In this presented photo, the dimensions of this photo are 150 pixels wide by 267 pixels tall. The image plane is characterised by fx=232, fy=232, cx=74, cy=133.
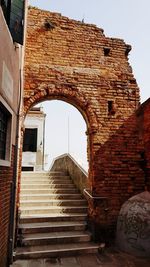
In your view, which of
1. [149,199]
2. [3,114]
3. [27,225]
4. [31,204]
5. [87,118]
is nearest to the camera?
[3,114]

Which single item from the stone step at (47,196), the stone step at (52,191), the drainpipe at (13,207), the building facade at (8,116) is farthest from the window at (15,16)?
the stone step at (52,191)

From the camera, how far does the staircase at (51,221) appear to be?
5.25 meters

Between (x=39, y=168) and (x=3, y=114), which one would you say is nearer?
(x=3, y=114)

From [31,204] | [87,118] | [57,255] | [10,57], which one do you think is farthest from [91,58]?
[57,255]

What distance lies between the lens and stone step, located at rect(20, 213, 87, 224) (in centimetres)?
623

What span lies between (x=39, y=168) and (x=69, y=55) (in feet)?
47.5

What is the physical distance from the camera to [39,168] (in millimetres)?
19891

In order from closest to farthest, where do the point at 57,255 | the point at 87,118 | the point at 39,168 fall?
the point at 57,255
the point at 87,118
the point at 39,168

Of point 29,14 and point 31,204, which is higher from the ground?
point 29,14

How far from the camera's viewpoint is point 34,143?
20234 millimetres

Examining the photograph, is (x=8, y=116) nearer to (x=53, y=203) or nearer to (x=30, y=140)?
(x=53, y=203)

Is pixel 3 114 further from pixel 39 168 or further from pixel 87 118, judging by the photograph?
pixel 39 168

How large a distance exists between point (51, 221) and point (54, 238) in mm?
874

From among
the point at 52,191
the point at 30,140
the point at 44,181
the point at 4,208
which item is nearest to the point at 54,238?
the point at 4,208
